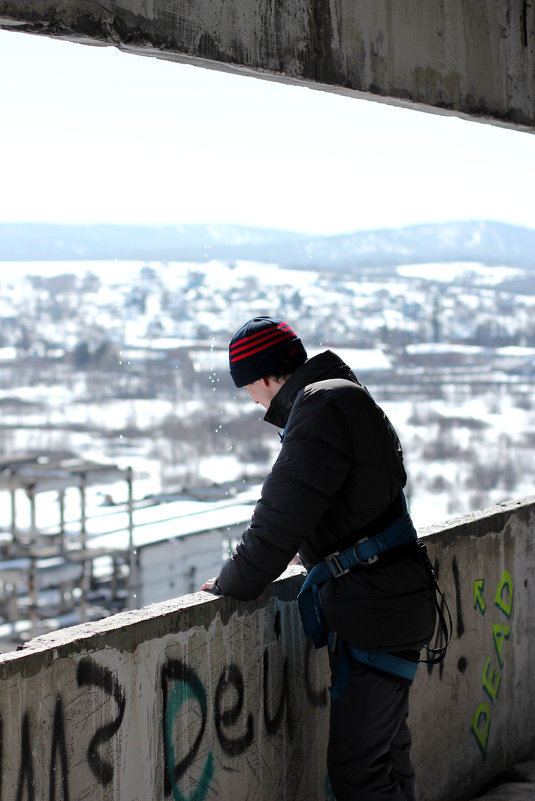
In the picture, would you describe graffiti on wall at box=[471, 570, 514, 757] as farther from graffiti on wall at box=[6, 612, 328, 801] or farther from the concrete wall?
graffiti on wall at box=[6, 612, 328, 801]

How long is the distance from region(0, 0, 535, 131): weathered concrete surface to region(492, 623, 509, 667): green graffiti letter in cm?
215

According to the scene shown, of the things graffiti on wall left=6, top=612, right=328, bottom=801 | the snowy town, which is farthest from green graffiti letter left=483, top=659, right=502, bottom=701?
the snowy town

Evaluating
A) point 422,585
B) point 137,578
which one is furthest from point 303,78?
point 137,578

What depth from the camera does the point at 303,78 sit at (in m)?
3.29

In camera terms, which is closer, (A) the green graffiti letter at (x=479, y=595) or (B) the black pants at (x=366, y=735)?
(B) the black pants at (x=366, y=735)

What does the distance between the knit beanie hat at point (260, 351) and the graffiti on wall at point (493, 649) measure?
5.50 feet

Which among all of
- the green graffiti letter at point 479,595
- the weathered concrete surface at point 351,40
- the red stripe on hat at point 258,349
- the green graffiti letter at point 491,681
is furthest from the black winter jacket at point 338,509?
the green graffiti letter at point 491,681

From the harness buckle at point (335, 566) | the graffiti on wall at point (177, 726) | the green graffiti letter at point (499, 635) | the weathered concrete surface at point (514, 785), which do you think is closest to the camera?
the graffiti on wall at point (177, 726)

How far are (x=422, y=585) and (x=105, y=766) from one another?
93 cm

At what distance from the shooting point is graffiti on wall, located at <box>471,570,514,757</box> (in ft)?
12.7

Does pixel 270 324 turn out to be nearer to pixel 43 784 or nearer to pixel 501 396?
pixel 43 784

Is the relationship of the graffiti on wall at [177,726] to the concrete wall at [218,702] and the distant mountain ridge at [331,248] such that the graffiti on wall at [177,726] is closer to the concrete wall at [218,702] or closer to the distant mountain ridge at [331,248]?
the concrete wall at [218,702]

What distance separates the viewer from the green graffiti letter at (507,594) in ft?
13.1

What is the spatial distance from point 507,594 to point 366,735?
1.70 m
